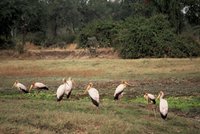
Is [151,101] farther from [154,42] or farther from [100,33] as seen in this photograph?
[100,33]

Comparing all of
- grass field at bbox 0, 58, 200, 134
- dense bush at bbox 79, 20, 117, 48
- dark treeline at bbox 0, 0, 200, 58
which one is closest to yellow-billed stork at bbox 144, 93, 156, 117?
grass field at bbox 0, 58, 200, 134

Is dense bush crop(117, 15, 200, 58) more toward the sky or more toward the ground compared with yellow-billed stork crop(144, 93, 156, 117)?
more toward the sky

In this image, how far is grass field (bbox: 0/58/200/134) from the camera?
14.3 meters

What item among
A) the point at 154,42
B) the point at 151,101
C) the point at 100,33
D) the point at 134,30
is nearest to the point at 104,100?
the point at 151,101

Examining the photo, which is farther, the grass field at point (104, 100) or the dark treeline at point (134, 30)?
the dark treeline at point (134, 30)

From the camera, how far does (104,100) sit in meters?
20.8

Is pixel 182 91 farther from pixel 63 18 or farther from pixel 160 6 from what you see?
pixel 63 18

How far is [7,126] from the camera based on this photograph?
1359cm

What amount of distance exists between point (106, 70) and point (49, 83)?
7832 millimetres

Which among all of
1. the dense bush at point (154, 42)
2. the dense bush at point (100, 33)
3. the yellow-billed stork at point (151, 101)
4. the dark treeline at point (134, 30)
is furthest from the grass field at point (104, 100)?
the dense bush at point (100, 33)

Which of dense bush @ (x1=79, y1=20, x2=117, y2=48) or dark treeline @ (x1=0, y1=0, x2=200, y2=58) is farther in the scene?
dense bush @ (x1=79, y1=20, x2=117, y2=48)

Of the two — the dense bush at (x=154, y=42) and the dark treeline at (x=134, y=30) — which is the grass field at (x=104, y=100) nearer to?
the dense bush at (x=154, y=42)

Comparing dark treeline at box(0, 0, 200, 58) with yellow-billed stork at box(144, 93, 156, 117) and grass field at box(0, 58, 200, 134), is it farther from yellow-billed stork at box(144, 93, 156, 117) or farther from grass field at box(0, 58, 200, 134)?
yellow-billed stork at box(144, 93, 156, 117)

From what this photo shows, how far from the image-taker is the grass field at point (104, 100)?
1426 cm
